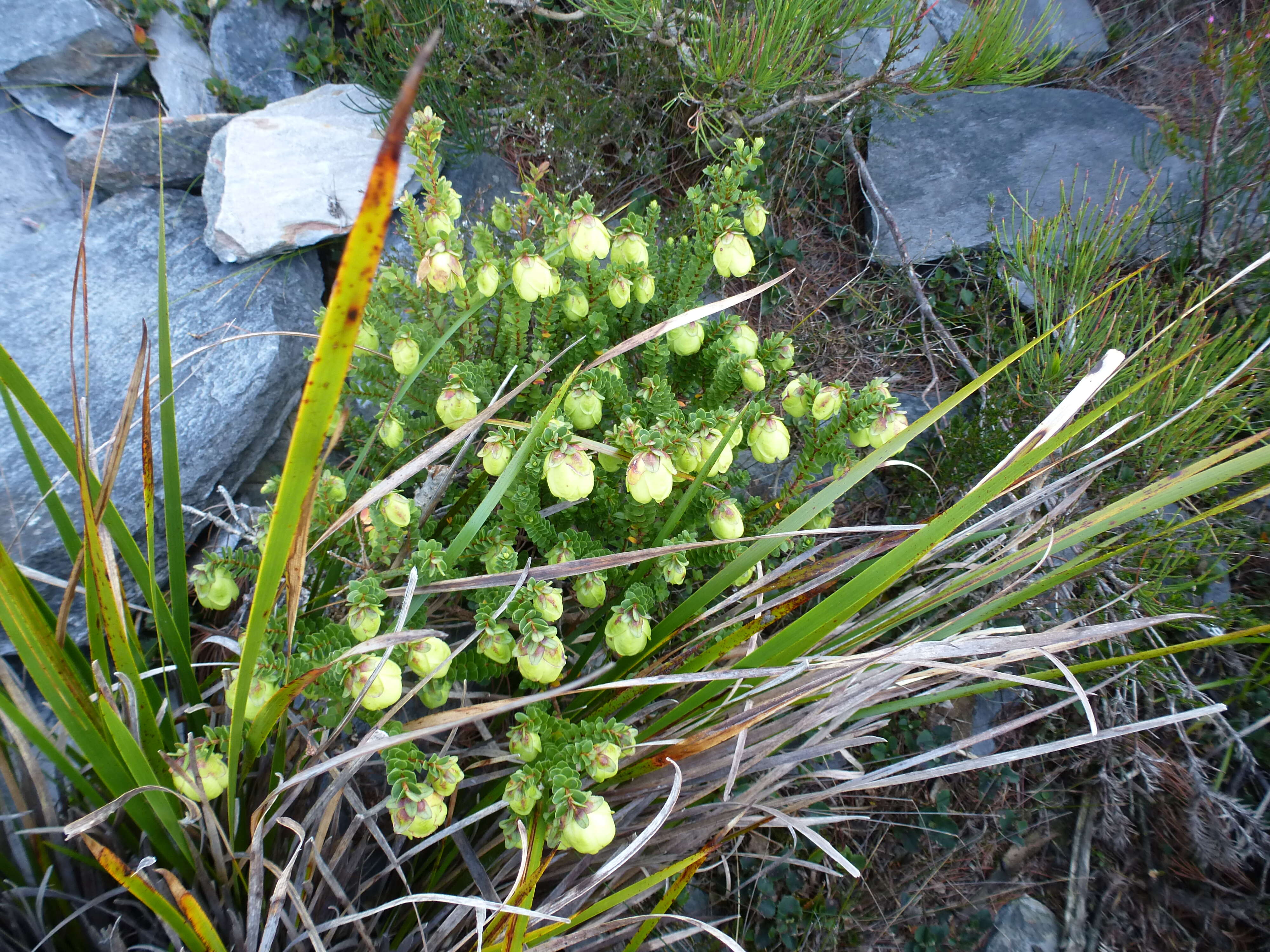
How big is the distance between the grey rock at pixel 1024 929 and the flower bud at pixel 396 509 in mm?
1840

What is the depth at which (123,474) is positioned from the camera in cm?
206

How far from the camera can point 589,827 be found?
3.46ft

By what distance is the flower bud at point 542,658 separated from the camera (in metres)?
1.12

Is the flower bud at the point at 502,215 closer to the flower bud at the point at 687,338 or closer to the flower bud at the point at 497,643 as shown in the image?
the flower bud at the point at 687,338

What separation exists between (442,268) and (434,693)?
2.60 ft

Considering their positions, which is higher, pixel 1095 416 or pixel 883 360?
pixel 1095 416

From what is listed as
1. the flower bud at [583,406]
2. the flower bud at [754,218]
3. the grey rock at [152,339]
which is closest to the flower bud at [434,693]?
the flower bud at [583,406]

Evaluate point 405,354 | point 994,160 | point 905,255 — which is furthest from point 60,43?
point 994,160

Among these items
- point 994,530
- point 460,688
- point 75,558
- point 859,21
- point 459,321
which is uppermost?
point 859,21

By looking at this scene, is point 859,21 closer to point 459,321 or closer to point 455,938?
point 459,321

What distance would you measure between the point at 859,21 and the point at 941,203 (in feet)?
2.94

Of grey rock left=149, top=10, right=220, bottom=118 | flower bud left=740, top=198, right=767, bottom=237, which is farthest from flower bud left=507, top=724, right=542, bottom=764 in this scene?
grey rock left=149, top=10, right=220, bottom=118

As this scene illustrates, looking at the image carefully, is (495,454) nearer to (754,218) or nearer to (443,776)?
(443,776)

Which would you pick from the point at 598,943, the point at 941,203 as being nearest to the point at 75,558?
the point at 598,943
